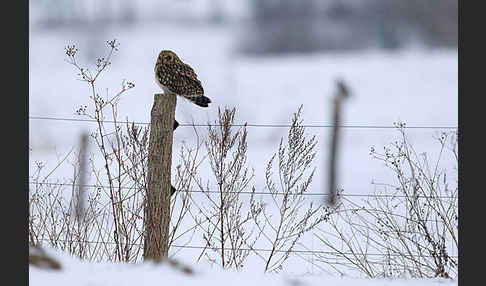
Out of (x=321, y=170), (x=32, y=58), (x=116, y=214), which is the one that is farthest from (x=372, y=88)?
(x=116, y=214)

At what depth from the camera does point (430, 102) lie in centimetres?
1841

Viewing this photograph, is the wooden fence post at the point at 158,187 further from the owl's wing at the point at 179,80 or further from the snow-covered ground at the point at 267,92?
the snow-covered ground at the point at 267,92

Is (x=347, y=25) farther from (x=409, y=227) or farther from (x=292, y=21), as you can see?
(x=409, y=227)

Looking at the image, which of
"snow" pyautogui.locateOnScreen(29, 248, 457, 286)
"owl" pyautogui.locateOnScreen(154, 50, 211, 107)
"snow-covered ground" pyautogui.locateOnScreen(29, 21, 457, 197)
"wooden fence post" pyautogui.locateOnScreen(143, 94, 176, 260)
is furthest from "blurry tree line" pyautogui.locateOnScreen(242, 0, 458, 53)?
"snow" pyautogui.locateOnScreen(29, 248, 457, 286)

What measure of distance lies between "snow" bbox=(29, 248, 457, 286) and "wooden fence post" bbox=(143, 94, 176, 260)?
1.49 ft

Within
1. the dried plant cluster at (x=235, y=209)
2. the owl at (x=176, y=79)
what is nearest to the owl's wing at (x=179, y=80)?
the owl at (x=176, y=79)

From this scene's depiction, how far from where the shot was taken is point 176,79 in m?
4.68

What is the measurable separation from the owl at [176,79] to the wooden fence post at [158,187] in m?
0.26

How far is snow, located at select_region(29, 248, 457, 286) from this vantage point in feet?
12.2

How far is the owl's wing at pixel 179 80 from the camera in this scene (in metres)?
4.66

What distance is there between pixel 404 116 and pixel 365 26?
24.0m

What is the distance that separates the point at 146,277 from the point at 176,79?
5.01 ft

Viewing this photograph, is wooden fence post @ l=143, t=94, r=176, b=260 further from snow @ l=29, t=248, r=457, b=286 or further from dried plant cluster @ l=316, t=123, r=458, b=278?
dried plant cluster @ l=316, t=123, r=458, b=278

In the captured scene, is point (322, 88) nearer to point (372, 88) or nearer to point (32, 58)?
point (372, 88)
